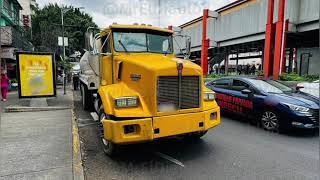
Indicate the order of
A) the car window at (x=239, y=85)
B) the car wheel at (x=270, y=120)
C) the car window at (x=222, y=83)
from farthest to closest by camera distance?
1. the car window at (x=222, y=83)
2. the car window at (x=239, y=85)
3. the car wheel at (x=270, y=120)

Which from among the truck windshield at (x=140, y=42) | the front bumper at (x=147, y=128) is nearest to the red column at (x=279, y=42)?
the truck windshield at (x=140, y=42)

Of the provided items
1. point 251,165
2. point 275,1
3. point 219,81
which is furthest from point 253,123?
point 275,1

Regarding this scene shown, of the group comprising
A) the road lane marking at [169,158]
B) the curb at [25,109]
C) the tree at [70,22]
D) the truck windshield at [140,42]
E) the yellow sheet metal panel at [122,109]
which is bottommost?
the road lane marking at [169,158]

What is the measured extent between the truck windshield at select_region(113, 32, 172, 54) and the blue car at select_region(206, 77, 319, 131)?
2.93 m

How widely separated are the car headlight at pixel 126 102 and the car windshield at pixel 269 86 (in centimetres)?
431

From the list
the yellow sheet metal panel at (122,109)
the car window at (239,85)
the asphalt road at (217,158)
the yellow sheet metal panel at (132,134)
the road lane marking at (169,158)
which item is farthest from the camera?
the car window at (239,85)

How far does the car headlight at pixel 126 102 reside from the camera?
451cm

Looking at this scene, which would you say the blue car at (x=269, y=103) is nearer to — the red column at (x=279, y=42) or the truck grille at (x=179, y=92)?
the truck grille at (x=179, y=92)

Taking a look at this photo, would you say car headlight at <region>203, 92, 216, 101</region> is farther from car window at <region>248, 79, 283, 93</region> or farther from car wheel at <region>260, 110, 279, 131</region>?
car window at <region>248, 79, 283, 93</region>

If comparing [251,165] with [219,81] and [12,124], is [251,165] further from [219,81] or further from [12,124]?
[12,124]

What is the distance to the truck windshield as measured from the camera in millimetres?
5805

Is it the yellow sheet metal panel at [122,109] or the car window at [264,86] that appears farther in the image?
the car window at [264,86]

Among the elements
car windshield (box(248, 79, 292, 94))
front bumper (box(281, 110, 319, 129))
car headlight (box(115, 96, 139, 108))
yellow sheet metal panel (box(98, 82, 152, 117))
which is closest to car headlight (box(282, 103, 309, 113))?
front bumper (box(281, 110, 319, 129))

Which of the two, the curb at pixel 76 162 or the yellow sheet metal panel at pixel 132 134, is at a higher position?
the yellow sheet metal panel at pixel 132 134
